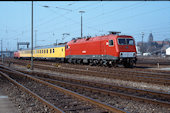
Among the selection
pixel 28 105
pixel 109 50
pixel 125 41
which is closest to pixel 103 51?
pixel 109 50

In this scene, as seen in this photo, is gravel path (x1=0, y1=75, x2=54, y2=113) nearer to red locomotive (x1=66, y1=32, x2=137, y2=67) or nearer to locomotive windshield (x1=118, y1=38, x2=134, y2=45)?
red locomotive (x1=66, y1=32, x2=137, y2=67)

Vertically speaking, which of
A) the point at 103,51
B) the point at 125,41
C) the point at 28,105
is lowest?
the point at 28,105

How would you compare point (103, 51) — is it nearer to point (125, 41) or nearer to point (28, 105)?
point (125, 41)

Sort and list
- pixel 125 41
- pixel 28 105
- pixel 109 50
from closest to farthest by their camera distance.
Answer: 1. pixel 28 105
2. pixel 125 41
3. pixel 109 50

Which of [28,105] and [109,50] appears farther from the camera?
[109,50]

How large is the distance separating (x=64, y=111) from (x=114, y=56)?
15.7 metres

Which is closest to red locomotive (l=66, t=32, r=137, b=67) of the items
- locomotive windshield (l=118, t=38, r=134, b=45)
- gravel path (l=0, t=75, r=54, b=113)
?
locomotive windshield (l=118, t=38, r=134, b=45)

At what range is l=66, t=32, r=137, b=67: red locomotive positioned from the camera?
870 inches

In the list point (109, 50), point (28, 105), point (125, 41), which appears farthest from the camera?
point (109, 50)

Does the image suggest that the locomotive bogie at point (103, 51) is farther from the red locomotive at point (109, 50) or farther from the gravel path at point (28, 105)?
the gravel path at point (28, 105)

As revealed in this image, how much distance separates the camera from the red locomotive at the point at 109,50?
72.5 ft

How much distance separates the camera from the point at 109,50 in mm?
23000

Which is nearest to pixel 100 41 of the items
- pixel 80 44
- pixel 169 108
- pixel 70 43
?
pixel 80 44

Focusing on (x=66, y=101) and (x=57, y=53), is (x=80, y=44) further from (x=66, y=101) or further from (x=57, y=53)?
(x=66, y=101)
